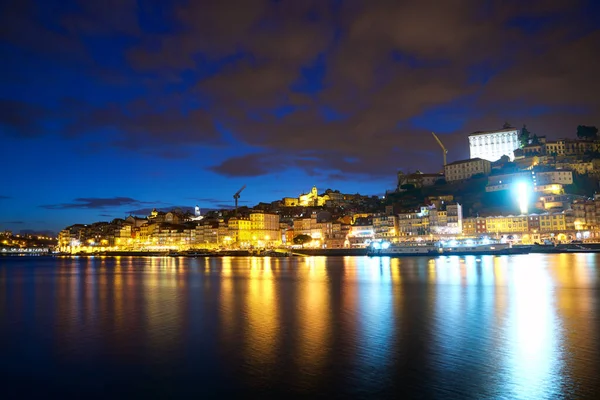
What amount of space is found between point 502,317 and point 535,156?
73.2 m

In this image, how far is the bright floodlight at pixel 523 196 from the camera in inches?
2662

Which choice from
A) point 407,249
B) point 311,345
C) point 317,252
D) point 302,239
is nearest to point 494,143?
point 407,249

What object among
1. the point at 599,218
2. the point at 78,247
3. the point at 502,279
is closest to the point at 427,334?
the point at 502,279

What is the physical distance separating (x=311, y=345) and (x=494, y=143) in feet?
288

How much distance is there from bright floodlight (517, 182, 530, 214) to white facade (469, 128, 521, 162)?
1836 centimetres

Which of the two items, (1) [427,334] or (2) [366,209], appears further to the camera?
(2) [366,209]

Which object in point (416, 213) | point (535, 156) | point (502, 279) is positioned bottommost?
point (502, 279)

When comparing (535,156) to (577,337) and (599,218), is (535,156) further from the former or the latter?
(577,337)

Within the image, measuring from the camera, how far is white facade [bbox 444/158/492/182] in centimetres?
8588

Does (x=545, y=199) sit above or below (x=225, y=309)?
above

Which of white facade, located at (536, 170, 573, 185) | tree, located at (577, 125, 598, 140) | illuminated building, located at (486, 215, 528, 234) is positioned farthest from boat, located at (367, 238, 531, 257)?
tree, located at (577, 125, 598, 140)

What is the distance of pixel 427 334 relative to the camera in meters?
12.6

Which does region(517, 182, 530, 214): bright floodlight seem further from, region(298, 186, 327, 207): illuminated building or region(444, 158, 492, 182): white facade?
region(298, 186, 327, 207): illuminated building

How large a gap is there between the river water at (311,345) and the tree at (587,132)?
71135 mm
